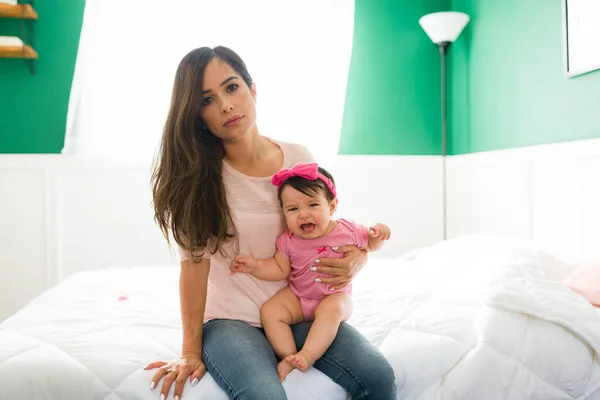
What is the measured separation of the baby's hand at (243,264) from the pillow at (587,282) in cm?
111

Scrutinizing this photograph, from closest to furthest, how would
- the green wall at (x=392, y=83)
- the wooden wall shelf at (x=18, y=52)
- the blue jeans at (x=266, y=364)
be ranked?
1. the blue jeans at (x=266, y=364)
2. the wooden wall shelf at (x=18, y=52)
3. the green wall at (x=392, y=83)

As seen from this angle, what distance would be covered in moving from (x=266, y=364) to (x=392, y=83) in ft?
8.58

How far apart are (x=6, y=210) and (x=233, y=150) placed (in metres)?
2.14

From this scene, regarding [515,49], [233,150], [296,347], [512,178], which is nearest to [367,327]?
[296,347]

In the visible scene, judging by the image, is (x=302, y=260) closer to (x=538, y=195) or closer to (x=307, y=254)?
(x=307, y=254)

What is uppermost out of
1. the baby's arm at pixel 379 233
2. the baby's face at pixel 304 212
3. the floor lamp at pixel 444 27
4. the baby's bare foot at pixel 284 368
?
the floor lamp at pixel 444 27

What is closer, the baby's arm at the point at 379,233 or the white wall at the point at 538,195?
the baby's arm at the point at 379,233

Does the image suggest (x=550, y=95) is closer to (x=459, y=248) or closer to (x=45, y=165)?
(x=459, y=248)

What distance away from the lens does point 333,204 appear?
152 centimetres

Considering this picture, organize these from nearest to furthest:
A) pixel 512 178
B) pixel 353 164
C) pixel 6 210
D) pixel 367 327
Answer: pixel 367 327 < pixel 512 178 < pixel 6 210 < pixel 353 164

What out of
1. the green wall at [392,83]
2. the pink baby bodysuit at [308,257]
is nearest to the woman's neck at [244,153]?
the pink baby bodysuit at [308,257]

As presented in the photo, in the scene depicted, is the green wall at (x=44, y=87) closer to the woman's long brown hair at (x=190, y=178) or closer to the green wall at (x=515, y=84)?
the woman's long brown hair at (x=190, y=178)

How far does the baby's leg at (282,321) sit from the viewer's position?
129cm

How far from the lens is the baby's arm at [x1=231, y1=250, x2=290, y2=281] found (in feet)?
4.42
